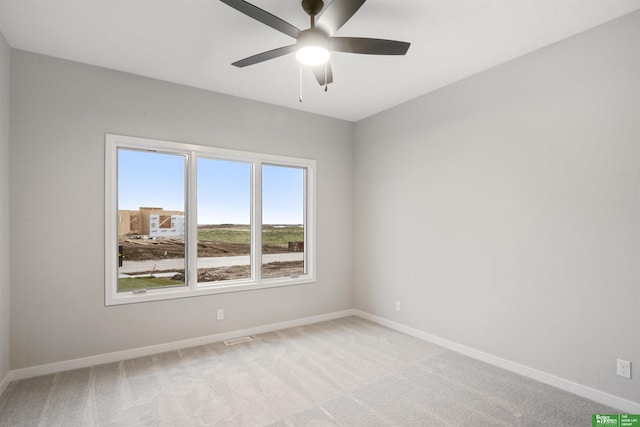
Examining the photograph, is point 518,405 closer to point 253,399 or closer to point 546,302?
point 546,302

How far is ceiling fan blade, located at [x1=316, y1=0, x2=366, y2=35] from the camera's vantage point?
5.70ft

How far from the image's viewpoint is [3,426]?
2.12 meters

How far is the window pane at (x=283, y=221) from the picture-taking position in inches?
165

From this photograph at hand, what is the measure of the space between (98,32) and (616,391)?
15.8ft

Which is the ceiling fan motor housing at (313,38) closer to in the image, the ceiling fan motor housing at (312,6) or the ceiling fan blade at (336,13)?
the ceiling fan blade at (336,13)

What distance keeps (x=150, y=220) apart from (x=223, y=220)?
79 cm

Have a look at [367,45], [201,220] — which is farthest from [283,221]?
[367,45]

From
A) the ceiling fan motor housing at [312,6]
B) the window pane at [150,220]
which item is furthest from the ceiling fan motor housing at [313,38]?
the window pane at [150,220]

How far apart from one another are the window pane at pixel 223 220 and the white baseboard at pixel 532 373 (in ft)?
7.18

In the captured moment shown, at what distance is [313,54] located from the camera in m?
2.14

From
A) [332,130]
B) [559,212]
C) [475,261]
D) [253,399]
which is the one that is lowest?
[253,399]

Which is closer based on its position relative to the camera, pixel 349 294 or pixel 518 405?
pixel 518 405

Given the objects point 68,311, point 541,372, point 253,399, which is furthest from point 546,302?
point 68,311

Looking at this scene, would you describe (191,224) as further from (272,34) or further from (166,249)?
(272,34)
